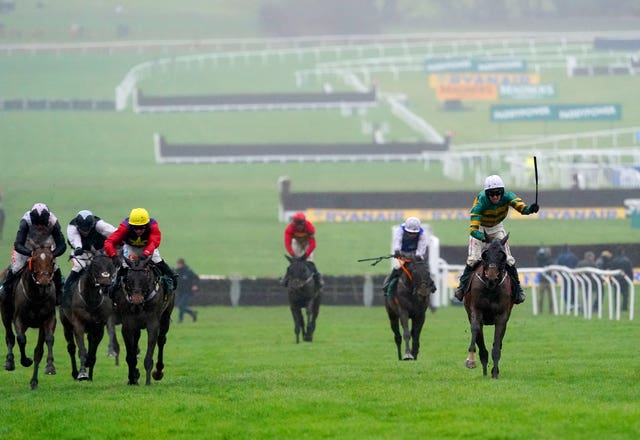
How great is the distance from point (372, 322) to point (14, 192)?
22.4 meters

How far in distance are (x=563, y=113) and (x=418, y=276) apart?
42467 mm

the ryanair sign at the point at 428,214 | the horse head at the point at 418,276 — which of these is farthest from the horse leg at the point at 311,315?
the ryanair sign at the point at 428,214

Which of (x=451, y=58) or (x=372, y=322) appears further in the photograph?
(x=451, y=58)

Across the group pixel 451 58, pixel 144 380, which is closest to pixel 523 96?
pixel 451 58

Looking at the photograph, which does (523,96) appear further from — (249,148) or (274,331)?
(274,331)

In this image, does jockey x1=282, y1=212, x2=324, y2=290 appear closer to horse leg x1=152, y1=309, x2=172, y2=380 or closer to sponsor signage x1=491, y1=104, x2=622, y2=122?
horse leg x1=152, y1=309, x2=172, y2=380

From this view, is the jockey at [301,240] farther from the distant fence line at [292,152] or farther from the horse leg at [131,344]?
the distant fence line at [292,152]

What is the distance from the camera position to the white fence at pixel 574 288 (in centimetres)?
2677

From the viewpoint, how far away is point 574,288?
2878cm

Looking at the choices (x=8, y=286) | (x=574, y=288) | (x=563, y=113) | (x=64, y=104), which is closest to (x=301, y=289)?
(x=8, y=286)

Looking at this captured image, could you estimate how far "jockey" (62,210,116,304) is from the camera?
1670cm

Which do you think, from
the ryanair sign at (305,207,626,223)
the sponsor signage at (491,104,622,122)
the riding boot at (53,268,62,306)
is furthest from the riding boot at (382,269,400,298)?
the sponsor signage at (491,104,622,122)

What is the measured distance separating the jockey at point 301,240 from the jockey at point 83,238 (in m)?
5.68

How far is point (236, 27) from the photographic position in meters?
104
